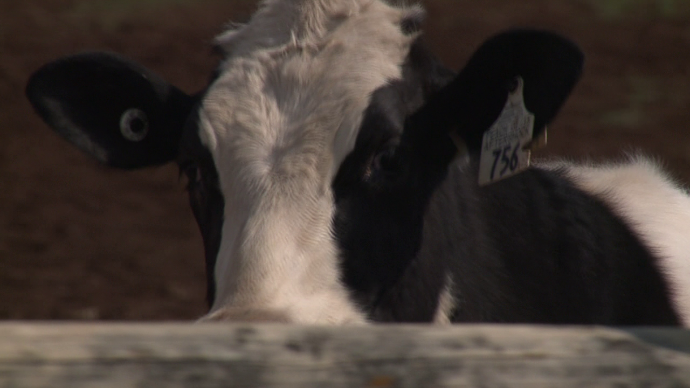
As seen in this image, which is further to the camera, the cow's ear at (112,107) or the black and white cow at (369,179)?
the cow's ear at (112,107)

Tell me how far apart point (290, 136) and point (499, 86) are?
1.81 feet

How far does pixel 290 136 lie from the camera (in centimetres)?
266

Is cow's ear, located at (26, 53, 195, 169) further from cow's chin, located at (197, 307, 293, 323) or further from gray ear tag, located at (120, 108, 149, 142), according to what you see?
cow's chin, located at (197, 307, 293, 323)

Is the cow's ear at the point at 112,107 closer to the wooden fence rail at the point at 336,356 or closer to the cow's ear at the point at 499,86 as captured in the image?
the cow's ear at the point at 499,86

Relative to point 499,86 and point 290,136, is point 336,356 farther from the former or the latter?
point 499,86

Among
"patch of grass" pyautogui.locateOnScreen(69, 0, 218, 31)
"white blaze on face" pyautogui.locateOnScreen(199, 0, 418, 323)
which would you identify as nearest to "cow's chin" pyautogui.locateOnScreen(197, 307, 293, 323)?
"white blaze on face" pyautogui.locateOnScreen(199, 0, 418, 323)

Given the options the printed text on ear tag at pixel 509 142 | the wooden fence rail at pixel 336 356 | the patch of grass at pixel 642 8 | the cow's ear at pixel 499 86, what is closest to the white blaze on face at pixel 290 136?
the cow's ear at pixel 499 86

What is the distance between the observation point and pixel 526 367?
4.84 feet

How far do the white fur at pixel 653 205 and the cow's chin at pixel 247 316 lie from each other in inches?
54.6

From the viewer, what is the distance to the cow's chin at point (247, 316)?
2230mm

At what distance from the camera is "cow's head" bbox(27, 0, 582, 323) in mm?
2510

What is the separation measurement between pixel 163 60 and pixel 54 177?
2.38 meters

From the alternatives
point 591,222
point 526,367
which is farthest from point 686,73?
point 526,367

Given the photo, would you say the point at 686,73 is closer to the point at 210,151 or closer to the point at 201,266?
the point at 201,266
